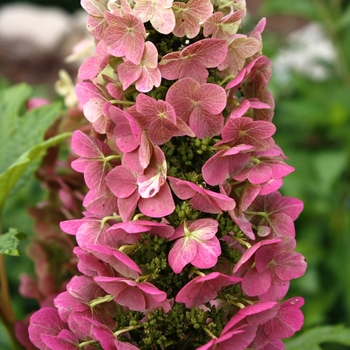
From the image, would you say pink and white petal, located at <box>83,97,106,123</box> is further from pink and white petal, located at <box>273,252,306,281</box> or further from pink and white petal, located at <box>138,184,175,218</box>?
pink and white petal, located at <box>273,252,306,281</box>

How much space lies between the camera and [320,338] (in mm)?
1161

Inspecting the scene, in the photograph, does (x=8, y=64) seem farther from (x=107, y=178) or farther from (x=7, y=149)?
(x=107, y=178)

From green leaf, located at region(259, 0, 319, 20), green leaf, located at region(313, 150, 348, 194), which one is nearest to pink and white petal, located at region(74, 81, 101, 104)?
green leaf, located at region(313, 150, 348, 194)

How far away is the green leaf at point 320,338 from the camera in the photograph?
114cm

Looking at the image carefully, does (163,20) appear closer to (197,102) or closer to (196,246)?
(197,102)

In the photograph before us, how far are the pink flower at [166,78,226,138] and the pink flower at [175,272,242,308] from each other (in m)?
0.20

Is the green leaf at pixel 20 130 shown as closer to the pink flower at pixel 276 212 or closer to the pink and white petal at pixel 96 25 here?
the pink and white petal at pixel 96 25

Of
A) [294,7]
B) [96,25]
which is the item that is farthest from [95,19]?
[294,7]

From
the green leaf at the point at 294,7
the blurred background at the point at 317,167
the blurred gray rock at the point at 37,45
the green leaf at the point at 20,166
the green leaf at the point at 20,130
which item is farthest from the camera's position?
the blurred gray rock at the point at 37,45

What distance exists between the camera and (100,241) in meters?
0.83

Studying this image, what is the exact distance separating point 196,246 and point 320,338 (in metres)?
0.50

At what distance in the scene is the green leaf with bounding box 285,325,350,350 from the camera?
3.73 ft

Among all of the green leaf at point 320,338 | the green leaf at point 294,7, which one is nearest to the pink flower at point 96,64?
the green leaf at point 320,338

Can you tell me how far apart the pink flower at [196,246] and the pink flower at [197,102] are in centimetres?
13
